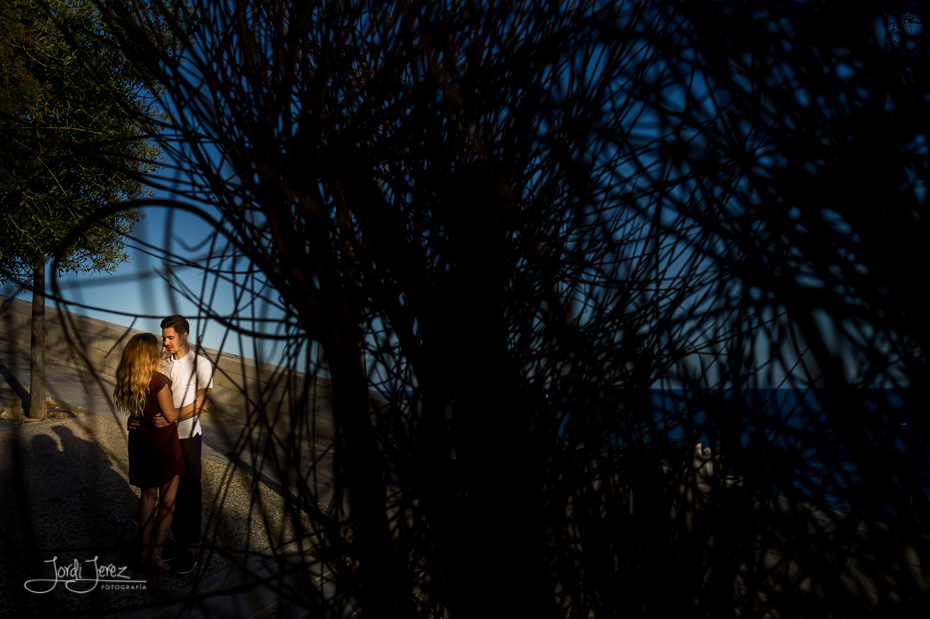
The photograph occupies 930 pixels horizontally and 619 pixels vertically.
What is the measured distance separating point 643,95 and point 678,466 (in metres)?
0.99

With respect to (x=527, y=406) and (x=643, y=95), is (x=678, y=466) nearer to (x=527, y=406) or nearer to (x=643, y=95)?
(x=527, y=406)

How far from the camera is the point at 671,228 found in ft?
4.48

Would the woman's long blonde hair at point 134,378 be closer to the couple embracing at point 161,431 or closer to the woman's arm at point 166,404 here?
the couple embracing at point 161,431

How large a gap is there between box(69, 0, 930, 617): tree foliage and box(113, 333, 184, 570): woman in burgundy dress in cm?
304

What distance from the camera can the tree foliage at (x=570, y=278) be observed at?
120cm

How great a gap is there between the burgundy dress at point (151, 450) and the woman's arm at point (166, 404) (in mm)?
47

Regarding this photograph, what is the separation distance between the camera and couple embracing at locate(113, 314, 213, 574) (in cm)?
379

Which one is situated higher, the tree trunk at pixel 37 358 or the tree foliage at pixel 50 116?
the tree foliage at pixel 50 116

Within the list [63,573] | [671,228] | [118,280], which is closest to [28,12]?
[63,573]

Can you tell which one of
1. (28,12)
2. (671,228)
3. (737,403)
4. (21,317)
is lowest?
(737,403)
